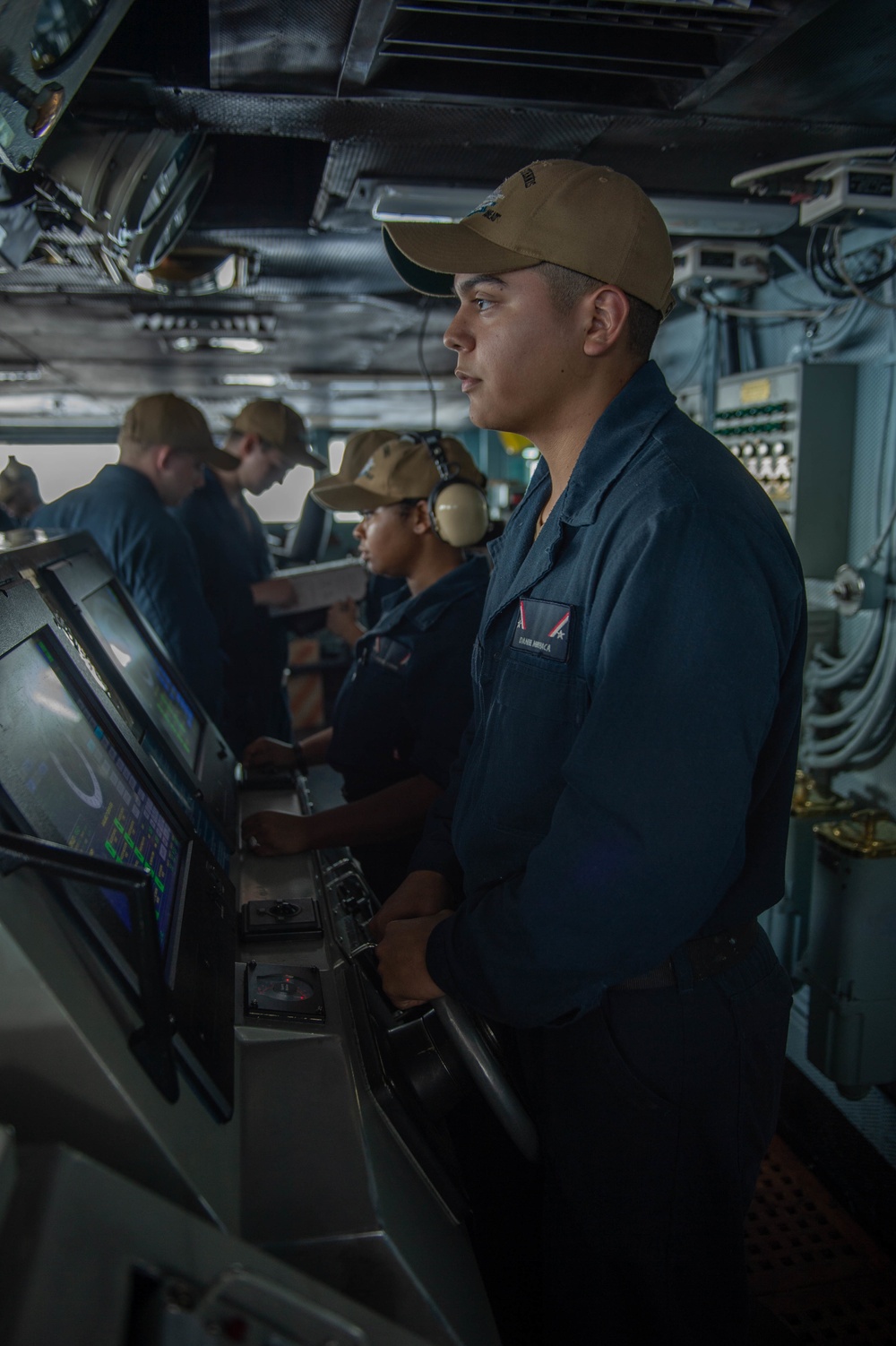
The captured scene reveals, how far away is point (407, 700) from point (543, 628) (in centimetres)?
90

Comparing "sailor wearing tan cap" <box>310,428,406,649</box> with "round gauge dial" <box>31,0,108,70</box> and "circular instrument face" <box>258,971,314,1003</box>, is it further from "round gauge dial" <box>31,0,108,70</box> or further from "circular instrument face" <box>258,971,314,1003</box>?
"circular instrument face" <box>258,971,314,1003</box>

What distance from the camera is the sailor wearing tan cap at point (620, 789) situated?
36.8 inches

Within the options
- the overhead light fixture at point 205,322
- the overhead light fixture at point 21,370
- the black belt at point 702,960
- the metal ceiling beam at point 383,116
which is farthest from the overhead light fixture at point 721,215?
the overhead light fixture at point 21,370

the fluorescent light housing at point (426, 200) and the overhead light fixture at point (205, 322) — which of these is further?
the overhead light fixture at point (205, 322)

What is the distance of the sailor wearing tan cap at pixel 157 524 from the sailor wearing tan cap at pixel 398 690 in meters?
0.60

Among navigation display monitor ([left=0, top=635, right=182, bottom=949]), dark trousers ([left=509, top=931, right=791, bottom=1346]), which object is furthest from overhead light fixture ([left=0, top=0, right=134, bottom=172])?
dark trousers ([left=509, top=931, right=791, bottom=1346])

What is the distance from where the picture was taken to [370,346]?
5.92 meters

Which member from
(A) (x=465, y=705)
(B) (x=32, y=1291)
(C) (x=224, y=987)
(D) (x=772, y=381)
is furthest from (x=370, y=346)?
(B) (x=32, y=1291)

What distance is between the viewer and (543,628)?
1.12 m

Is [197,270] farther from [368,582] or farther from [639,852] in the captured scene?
[639,852]

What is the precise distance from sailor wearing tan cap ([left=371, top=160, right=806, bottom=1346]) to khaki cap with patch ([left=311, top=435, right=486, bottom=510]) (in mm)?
937

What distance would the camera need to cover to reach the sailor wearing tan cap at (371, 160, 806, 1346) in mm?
935

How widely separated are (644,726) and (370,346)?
5.51 m

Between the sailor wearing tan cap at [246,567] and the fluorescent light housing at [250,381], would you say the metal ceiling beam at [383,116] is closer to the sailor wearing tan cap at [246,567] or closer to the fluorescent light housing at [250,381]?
the sailor wearing tan cap at [246,567]
